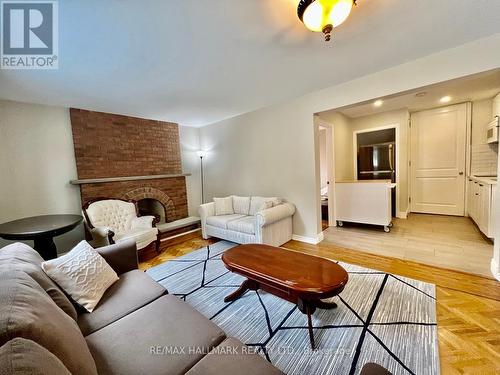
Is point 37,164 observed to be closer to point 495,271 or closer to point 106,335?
point 106,335

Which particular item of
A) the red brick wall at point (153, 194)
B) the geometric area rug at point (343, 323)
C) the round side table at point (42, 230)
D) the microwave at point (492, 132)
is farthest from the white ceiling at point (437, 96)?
the round side table at point (42, 230)

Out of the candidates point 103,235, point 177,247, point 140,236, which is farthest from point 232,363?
point 177,247

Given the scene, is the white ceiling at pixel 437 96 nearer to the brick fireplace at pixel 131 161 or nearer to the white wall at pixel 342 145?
the white wall at pixel 342 145

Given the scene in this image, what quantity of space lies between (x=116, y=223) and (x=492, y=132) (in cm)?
669

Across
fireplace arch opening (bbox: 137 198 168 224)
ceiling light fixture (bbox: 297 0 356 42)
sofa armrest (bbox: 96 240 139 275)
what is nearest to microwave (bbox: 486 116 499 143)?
ceiling light fixture (bbox: 297 0 356 42)

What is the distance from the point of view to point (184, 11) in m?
1.49

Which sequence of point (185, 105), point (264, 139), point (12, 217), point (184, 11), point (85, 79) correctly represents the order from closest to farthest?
point (184, 11) → point (85, 79) → point (12, 217) → point (185, 105) → point (264, 139)

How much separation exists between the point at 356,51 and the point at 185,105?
2.59m

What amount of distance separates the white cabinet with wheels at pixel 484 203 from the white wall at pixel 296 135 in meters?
1.82

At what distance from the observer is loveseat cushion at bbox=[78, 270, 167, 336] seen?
1250 mm

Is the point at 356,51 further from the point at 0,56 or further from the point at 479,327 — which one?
the point at 0,56

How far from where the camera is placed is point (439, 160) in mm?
4676

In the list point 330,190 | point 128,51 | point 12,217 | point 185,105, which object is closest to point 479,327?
point 330,190

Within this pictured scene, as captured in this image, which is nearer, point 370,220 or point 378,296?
point 378,296
